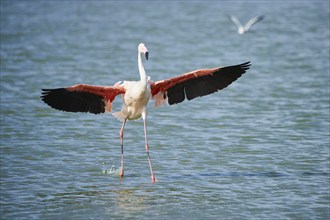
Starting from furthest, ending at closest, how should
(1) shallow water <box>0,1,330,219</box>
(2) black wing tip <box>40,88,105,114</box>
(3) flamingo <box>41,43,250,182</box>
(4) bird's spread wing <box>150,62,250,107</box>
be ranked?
(4) bird's spread wing <box>150,62,250,107</box> < (3) flamingo <box>41,43,250,182</box> < (2) black wing tip <box>40,88,105,114</box> < (1) shallow water <box>0,1,330,219</box>

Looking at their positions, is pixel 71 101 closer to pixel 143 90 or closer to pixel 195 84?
pixel 143 90

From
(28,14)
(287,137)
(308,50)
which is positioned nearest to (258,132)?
(287,137)

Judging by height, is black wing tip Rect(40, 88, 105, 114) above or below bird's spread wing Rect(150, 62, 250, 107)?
below

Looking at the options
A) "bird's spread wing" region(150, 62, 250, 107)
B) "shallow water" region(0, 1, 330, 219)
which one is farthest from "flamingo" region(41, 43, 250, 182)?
"shallow water" region(0, 1, 330, 219)

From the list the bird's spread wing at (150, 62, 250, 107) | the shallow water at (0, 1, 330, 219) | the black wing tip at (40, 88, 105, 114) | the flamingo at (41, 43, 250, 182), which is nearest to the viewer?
the shallow water at (0, 1, 330, 219)

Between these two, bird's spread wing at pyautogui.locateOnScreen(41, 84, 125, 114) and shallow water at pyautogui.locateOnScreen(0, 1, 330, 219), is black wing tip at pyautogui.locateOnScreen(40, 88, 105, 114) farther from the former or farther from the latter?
Answer: shallow water at pyautogui.locateOnScreen(0, 1, 330, 219)

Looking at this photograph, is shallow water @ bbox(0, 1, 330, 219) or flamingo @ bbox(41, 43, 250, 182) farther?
flamingo @ bbox(41, 43, 250, 182)

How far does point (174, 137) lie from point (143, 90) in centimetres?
304

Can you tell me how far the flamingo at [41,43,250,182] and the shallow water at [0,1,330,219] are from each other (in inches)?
42.4

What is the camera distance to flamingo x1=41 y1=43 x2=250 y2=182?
40.6 ft

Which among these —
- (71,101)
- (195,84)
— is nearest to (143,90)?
(195,84)

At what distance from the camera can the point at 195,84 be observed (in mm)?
12883

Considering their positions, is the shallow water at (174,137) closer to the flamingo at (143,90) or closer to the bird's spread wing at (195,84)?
the flamingo at (143,90)

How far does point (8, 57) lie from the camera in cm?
2573
